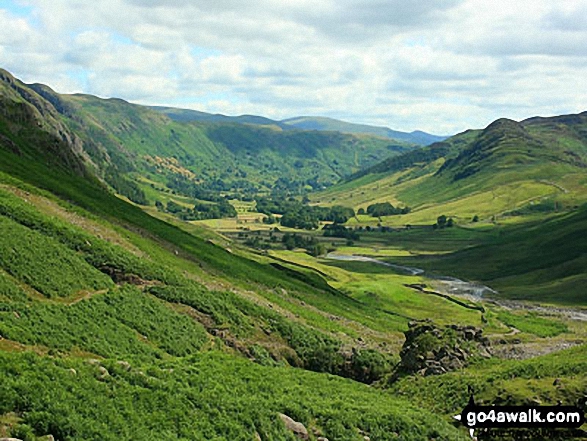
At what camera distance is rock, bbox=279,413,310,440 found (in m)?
30.8

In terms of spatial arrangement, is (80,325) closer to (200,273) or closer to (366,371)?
(366,371)

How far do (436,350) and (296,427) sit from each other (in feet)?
108

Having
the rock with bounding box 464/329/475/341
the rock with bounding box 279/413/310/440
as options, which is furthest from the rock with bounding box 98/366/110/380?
the rock with bounding box 464/329/475/341

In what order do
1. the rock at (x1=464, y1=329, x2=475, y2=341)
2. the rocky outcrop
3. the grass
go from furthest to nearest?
the grass, the rock at (x1=464, y1=329, x2=475, y2=341), the rocky outcrop

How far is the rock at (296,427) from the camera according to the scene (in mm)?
30798

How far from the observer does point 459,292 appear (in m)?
183

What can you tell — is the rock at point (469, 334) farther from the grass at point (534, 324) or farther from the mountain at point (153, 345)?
the grass at point (534, 324)

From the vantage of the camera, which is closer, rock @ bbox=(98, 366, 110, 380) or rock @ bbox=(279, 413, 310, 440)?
rock @ bbox=(98, 366, 110, 380)

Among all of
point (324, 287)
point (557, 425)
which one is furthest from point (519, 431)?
point (324, 287)

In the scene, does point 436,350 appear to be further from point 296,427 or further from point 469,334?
point 296,427

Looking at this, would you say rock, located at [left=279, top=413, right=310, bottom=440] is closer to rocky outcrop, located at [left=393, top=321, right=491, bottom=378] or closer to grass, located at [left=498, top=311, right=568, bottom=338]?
rocky outcrop, located at [left=393, top=321, right=491, bottom=378]

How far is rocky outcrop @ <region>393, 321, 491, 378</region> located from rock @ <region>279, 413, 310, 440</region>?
91.7ft

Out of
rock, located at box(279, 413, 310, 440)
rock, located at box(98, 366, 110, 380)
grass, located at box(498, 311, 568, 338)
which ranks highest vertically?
rock, located at box(98, 366, 110, 380)

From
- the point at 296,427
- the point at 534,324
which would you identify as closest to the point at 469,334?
the point at 296,427
